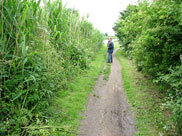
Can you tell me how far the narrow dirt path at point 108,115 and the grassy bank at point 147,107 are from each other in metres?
0.22

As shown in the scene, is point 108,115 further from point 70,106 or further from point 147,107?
point 147,107

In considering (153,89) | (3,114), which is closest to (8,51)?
(3,114)

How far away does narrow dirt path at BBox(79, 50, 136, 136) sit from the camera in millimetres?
3882

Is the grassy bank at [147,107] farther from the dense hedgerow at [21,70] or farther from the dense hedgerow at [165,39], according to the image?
the dense hedgerow at [21,70]

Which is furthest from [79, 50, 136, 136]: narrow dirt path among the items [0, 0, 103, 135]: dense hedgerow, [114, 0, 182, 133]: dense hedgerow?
[114, 0, 182, 133]: dense hedgerow

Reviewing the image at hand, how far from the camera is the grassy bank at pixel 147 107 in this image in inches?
153

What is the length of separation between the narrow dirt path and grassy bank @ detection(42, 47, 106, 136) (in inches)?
8.3

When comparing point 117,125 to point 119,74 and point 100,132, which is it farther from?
point 119,74

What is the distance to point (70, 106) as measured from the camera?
4836 mm

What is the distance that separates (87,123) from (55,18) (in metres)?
3.93

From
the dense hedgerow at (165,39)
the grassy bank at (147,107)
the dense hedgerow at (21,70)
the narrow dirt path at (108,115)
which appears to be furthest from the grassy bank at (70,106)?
the dense hedgerow at (165,39)

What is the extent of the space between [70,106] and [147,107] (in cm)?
233

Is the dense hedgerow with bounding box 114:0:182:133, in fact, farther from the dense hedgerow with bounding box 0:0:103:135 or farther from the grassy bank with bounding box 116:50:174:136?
the dense hedgerow with bounding box 0:0:103:135

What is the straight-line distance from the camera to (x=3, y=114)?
3.22 m
